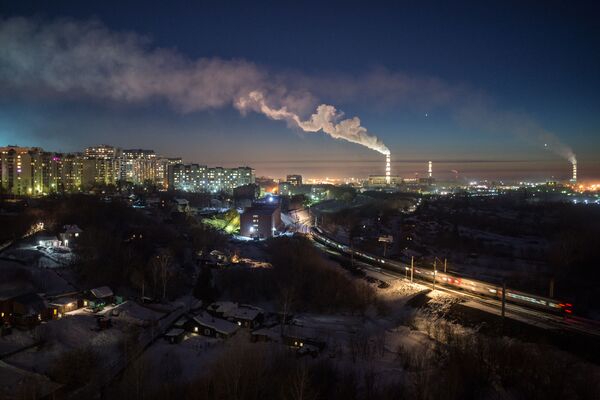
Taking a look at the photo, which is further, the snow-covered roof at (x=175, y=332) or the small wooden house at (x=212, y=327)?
the small wooden house at (x=212, y=327)

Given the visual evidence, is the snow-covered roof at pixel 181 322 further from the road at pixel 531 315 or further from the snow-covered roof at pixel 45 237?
the snow-covered roof at pixel 45 237

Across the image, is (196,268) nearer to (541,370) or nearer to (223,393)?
(223,393)

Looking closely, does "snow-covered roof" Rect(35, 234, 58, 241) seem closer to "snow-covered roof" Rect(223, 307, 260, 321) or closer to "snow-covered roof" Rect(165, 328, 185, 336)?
"snow-covered roof" Rect(165, 328, 185, 336)

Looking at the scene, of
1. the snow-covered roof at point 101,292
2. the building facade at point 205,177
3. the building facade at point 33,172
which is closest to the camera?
the snow-covered roof at point 101,292

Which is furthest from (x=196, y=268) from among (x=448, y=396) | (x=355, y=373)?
(x=448, y=396)

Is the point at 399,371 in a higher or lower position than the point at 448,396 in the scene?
lower

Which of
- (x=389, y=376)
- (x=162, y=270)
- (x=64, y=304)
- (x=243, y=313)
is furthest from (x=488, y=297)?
(x=64, y=304)

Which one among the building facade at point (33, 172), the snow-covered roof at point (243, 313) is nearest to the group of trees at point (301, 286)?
the snow-covered roof at point (243, 313)
